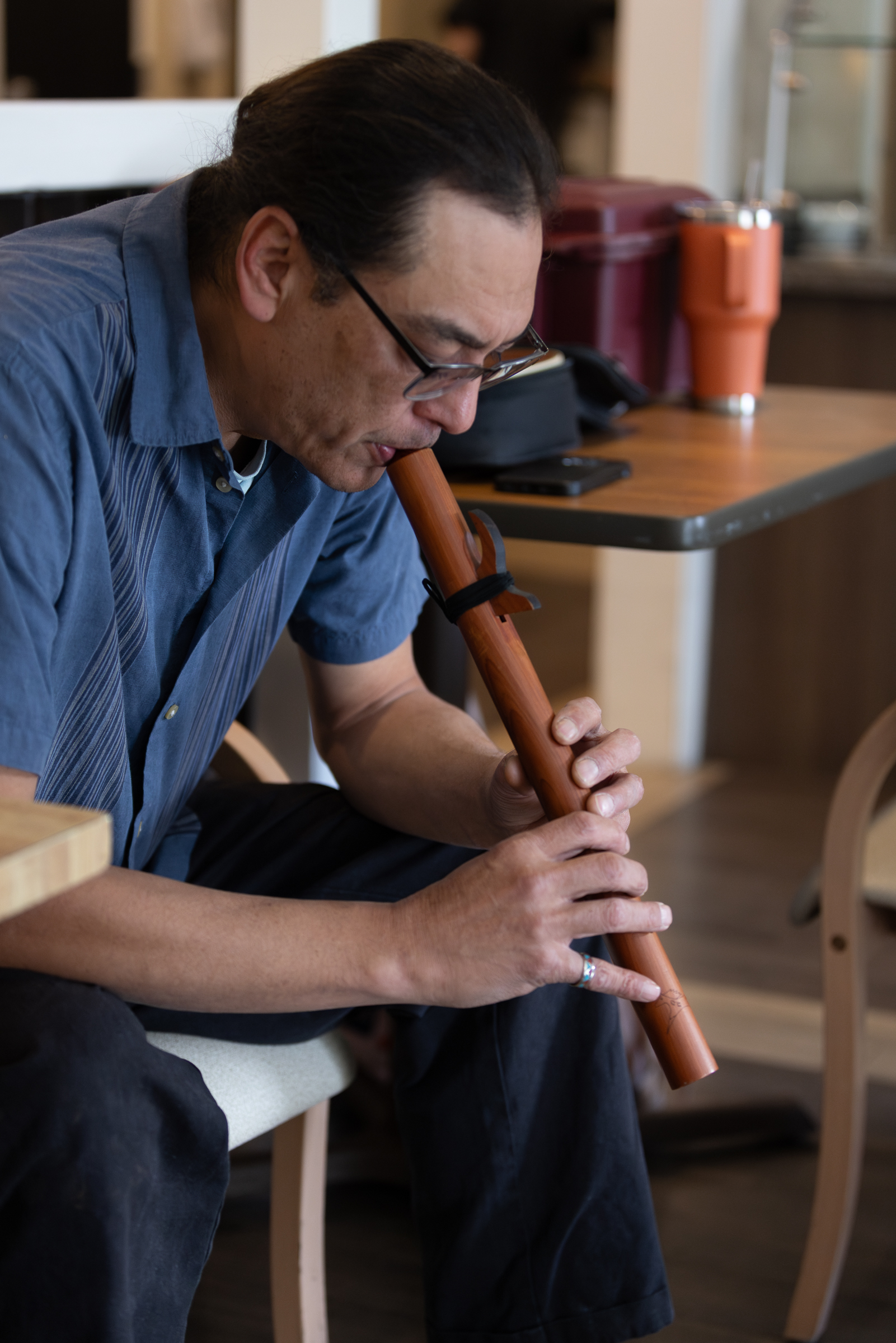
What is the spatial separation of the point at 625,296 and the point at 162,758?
3.44 feet

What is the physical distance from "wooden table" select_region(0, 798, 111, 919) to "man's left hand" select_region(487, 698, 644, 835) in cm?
51

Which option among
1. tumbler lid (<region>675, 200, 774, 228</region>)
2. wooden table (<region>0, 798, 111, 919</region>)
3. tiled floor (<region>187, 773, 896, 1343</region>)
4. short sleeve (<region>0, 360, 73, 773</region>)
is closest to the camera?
wooden table (<region>0, 798, 111, 919</region>)

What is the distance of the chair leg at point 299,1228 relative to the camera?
52.2 inches

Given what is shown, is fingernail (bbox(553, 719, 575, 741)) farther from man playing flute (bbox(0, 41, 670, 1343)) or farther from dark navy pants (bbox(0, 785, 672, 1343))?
dark navy pants (bbox(0, 785, 672, 1343))

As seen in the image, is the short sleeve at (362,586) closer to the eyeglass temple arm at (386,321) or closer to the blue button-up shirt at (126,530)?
the blue button-up shirt at (126,530)

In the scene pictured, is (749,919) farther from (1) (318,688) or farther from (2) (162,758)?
(2) (162,758)

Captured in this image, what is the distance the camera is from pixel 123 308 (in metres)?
1.04

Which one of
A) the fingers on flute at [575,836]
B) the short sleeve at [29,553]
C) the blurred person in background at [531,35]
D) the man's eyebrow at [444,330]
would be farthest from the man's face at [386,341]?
the blurred person in background at [531,35]

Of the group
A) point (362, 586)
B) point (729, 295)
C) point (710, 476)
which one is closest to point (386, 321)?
point (362, 586)

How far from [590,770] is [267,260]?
39 cm

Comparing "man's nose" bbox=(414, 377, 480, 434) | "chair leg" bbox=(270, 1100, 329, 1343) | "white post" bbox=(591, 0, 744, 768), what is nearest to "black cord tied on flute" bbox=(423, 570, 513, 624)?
"man's nose" bbox=(414, 377, 480, 434)

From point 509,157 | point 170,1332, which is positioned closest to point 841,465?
point 509,157

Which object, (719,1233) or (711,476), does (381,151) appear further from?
(719,1233)

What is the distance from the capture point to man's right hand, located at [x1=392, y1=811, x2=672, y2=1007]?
1.00 meters
